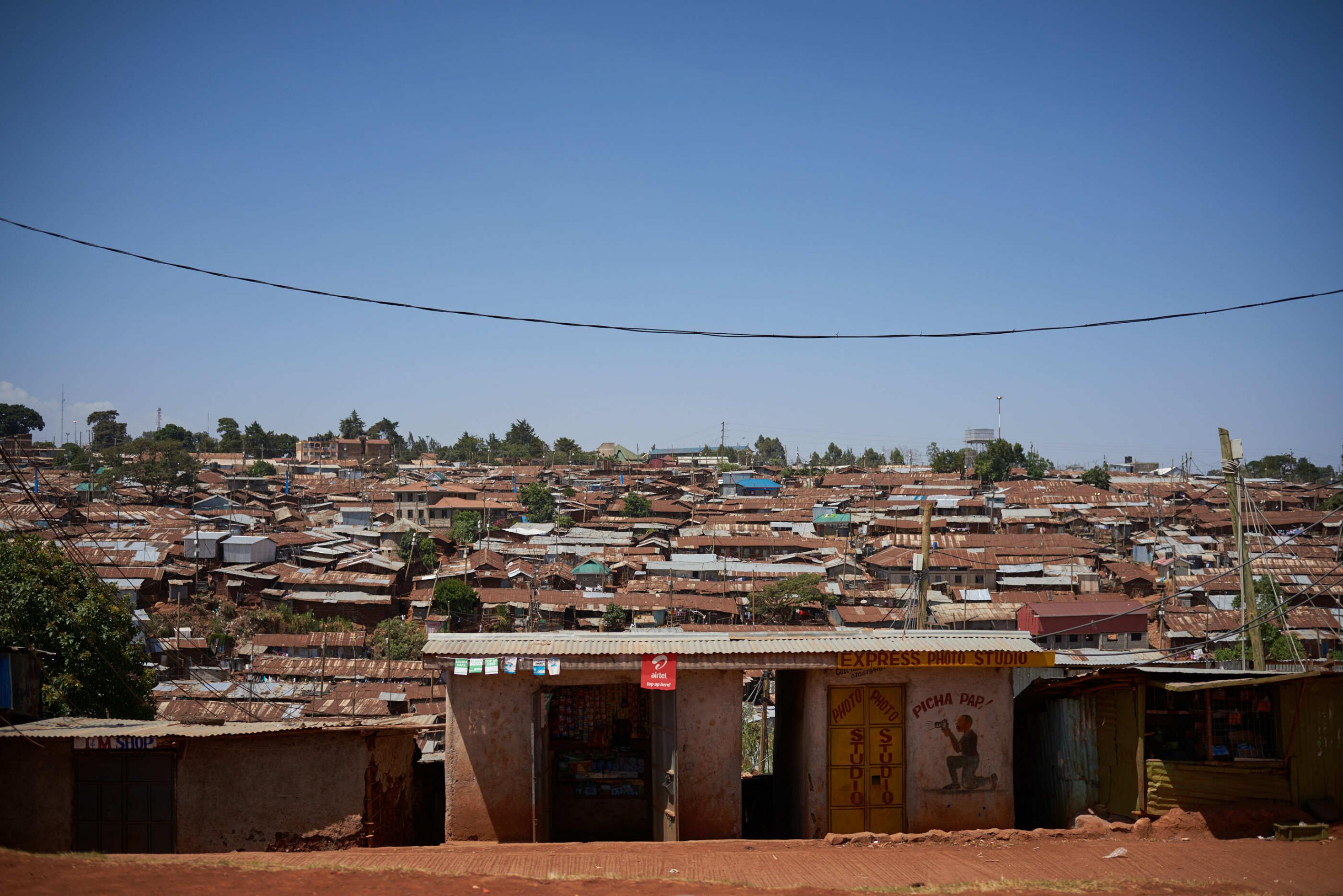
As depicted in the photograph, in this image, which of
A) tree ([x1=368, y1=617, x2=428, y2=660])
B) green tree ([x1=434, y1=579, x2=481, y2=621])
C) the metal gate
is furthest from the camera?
green tree ([x1=434, y1=579, x2=481, y2=621])

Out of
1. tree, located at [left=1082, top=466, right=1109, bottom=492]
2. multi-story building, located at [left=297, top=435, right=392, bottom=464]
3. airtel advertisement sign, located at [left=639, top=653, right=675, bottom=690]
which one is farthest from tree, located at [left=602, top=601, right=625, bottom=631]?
multi-story building, located at [left=297, top=435, right=392, bottom=464]

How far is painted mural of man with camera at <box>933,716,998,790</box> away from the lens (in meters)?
9.88

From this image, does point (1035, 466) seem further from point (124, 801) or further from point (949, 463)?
point (124, 801)

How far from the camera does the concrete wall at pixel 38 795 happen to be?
355 inches

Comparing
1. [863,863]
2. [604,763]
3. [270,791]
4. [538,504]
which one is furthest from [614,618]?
[863,863]

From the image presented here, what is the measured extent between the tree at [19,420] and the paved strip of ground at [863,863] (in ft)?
360

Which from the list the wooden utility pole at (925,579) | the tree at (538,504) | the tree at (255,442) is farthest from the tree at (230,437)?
the wooden utility pole at (925,579)

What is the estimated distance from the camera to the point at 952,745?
32.4 feet

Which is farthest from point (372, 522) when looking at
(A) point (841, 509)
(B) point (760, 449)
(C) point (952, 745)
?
(B) point (760, 449)

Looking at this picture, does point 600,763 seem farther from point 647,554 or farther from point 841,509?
point 841,509

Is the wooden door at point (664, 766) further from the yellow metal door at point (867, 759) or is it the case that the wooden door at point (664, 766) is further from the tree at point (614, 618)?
the tree at point (614, 618)

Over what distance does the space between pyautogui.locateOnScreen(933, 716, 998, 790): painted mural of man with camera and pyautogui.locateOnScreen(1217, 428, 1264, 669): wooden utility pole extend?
607 cm

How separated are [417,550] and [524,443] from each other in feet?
265

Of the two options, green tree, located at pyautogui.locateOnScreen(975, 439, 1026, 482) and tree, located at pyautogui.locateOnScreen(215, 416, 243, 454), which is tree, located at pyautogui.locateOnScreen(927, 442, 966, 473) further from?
tree, located at pyautogui.locateOnScreen(215, 416, 243, 454)
